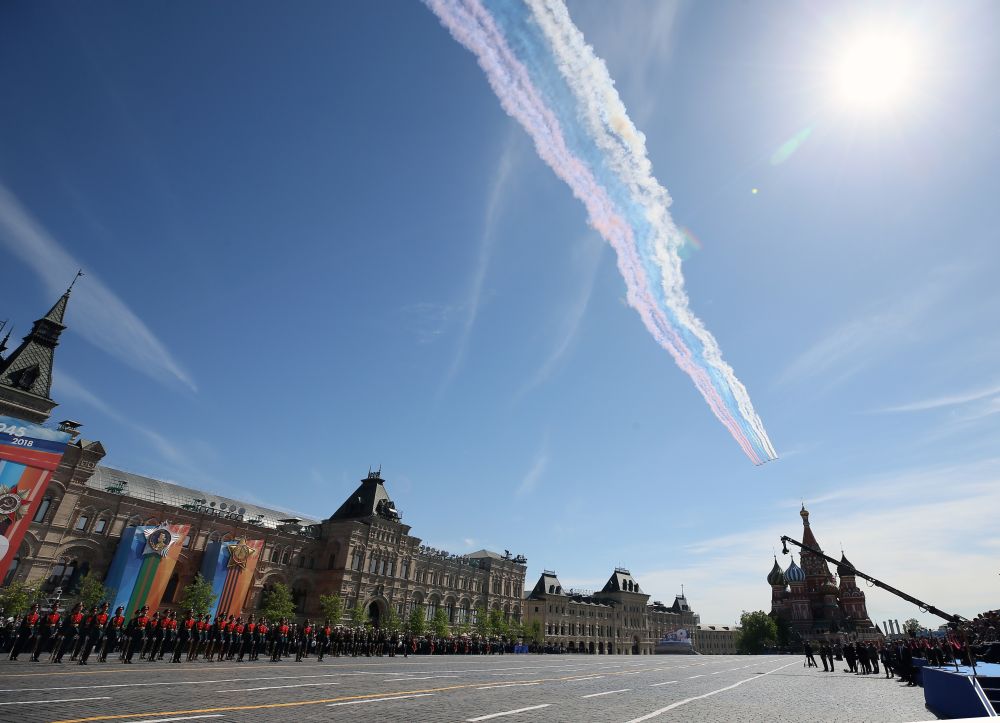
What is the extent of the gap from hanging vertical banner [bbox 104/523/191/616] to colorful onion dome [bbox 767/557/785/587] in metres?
136

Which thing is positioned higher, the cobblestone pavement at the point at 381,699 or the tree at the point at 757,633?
the tree at the point at 757,633

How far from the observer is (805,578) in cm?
12231

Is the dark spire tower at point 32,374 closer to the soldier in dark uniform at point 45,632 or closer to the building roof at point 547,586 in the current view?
the soldier in dark uniform at point 45,632

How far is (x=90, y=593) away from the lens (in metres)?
41.2

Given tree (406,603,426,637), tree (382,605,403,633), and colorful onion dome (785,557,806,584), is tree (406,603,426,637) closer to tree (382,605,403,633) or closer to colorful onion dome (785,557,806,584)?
tree (382,605,403,633)

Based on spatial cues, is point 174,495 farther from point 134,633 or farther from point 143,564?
point 134,633

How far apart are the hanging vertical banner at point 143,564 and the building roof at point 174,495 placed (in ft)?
18.9

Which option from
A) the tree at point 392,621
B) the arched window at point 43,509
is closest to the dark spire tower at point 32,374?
the arched window at point 43,509

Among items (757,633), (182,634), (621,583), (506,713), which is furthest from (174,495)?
(757,633)

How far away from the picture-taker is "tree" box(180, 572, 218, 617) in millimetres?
46891

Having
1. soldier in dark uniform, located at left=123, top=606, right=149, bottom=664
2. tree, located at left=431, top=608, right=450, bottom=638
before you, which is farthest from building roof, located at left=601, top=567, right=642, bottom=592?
soldier in dark uniform, located at left=123, top=606, right=149, bottom=664

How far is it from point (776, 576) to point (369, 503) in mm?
114020

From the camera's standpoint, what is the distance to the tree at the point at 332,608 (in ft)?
183

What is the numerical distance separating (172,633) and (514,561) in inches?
2690
